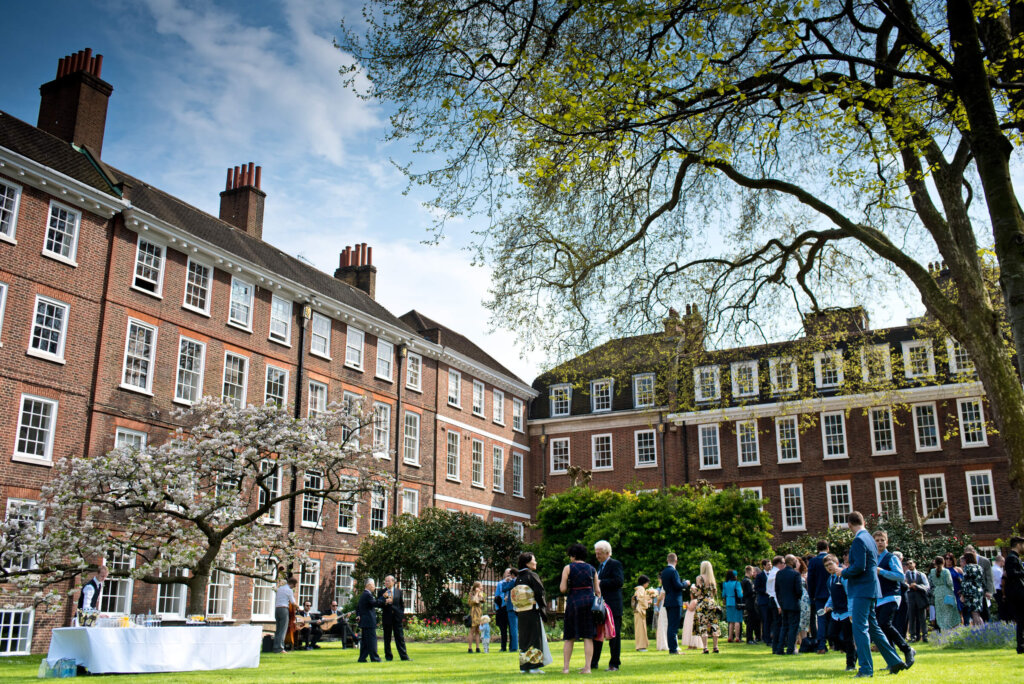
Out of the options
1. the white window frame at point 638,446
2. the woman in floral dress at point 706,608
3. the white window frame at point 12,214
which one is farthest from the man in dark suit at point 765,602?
the white window frame at point 638,446

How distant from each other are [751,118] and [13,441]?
17.8m

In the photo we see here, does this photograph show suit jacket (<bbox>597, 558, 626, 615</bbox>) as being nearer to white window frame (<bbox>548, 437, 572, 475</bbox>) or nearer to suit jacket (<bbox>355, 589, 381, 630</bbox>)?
suit jacket (<bbox>355, 589, 381, 630</bbox>)

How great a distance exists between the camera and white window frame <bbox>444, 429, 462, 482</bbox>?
121 ft

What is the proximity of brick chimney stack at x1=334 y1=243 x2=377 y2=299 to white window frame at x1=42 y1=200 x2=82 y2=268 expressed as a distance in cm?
1608

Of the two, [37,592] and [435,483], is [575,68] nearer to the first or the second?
[37,592]

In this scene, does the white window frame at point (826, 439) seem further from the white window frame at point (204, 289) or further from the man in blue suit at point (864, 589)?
the man in blue suit at point (864, 589)

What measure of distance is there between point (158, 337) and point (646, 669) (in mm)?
17933

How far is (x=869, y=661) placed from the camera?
9.07 meters

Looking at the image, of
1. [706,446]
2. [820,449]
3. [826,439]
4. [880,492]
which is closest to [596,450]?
[706,446]

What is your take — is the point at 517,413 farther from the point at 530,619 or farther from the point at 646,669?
the point at 530,619

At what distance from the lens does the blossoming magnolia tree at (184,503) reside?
18703mm

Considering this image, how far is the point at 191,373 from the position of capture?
25281 millimetres

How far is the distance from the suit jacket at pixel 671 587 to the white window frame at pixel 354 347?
19.2 m

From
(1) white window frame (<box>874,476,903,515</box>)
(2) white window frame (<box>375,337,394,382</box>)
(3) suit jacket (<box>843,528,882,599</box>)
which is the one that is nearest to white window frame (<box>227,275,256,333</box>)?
(2) white window frame (<box>375,337,394,382</box>)
